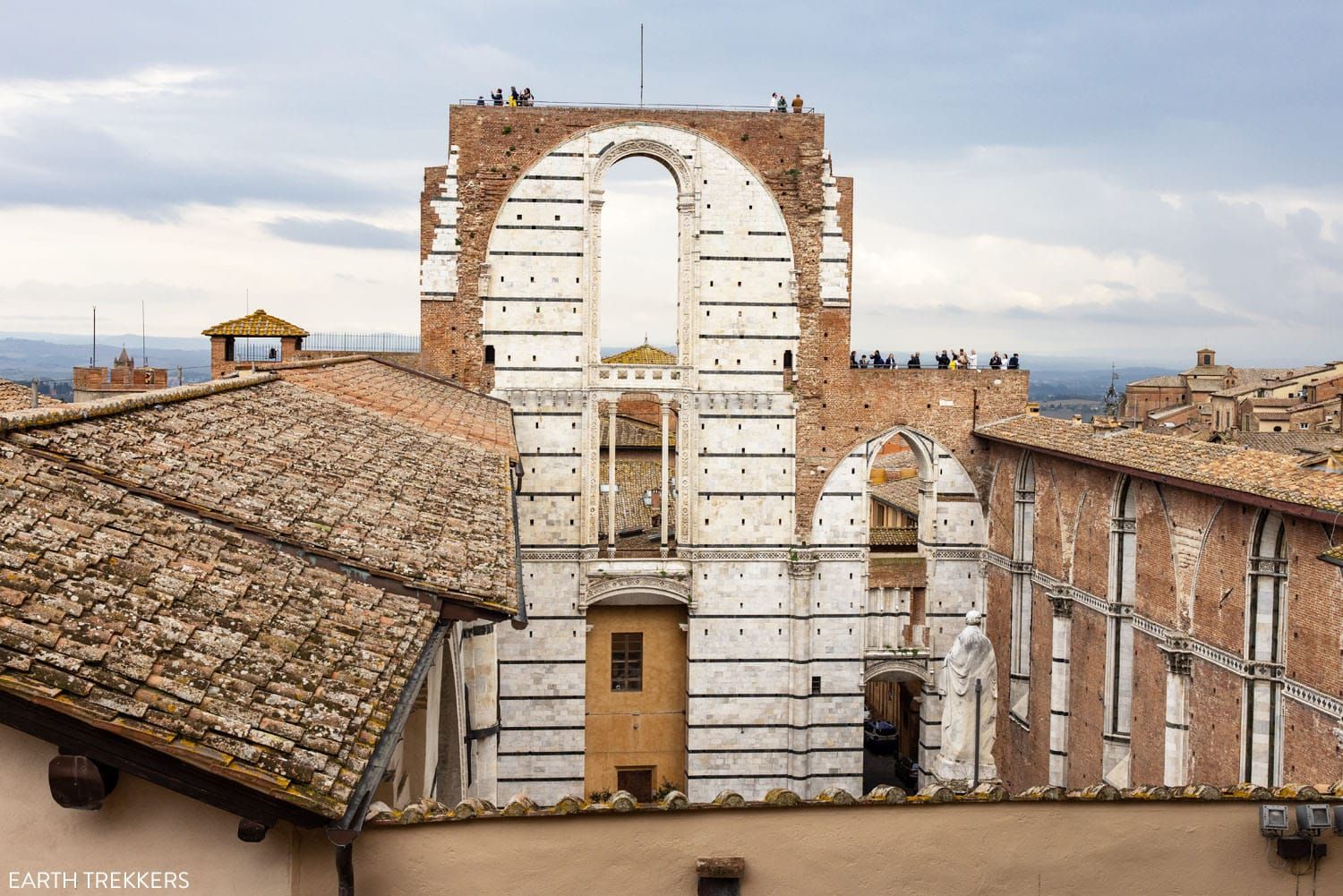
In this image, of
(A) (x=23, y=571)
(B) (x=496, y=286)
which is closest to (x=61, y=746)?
(A) (x=23, y=571)

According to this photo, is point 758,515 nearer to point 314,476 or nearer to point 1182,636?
point 1182,636

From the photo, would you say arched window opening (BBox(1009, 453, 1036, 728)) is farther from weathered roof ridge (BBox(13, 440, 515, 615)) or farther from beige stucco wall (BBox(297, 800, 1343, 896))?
weathered roof ridge (BBox(13, 440, 515, 615))

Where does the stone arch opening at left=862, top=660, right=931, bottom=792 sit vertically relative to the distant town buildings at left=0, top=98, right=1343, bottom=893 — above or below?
below

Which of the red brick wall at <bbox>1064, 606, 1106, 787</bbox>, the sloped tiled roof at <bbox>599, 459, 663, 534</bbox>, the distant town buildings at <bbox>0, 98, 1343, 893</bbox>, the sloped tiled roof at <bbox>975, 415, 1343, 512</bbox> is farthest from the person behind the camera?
Result: the sloped tiled roof at <bbox>599, 459, 663, 534</bbox>

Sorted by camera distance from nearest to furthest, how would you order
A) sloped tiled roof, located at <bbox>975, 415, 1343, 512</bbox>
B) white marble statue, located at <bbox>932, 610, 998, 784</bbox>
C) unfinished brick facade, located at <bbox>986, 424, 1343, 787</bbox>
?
white marble statue, located at <bbox>932, 610, 998, 784</bbox> < sloped tiled roof, located at <bbox>975, 415, 1343, 512</bbox> < unfinished brick facade, located at <bbox>986, 424, 1343, 787</bbox>

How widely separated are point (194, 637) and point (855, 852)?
3621 mm

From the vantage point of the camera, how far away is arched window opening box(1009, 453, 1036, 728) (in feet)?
74.7

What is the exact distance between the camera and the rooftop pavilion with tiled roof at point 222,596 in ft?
16.7

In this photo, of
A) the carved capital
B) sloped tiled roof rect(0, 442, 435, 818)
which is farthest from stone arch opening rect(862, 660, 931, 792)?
sloped tiled roof rect(0, 442, 435, 818)

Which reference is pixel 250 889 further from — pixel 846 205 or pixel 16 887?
pixel 846 205

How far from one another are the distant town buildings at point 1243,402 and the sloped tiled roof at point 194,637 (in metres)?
20.1

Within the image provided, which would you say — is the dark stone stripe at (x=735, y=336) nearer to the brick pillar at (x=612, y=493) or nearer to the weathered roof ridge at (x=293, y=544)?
the brick pillar at (x=612, y=493)

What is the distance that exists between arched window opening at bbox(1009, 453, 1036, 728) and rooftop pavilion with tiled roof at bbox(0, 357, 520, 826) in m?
14.4

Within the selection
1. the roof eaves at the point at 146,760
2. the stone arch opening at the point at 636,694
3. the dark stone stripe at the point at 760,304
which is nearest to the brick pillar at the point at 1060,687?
the stone arch opening at the point at 636,694
